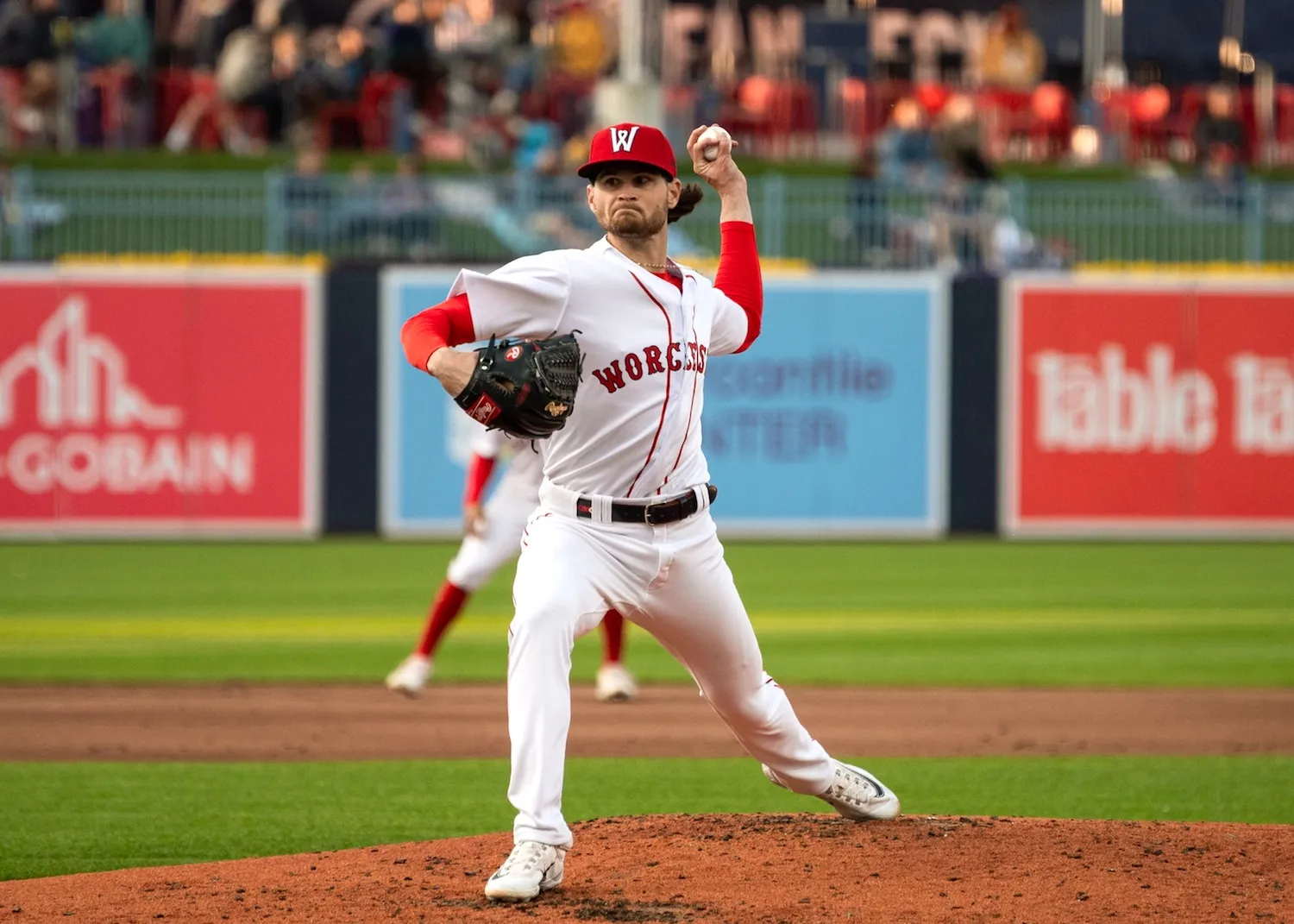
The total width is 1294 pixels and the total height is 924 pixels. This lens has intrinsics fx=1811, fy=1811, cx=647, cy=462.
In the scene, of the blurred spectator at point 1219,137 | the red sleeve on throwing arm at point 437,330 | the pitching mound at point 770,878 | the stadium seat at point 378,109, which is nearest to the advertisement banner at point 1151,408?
the blurred spectator at point 1219,137

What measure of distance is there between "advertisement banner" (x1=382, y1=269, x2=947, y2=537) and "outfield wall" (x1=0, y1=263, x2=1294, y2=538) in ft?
0.07

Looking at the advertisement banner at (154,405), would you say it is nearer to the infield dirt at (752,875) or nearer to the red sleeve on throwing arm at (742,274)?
the infield dirt at (752,875)

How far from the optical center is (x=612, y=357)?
16.2 ft

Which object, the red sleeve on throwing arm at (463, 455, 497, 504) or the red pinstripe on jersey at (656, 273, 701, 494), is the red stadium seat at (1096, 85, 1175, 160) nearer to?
the red sleeve on throwing arm at (463, 455, 497, 504)

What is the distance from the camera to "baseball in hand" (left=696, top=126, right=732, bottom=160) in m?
5.32

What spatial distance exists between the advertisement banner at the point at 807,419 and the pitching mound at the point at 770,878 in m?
10.5

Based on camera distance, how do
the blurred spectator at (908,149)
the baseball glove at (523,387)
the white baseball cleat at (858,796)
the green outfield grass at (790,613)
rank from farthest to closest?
the blurred spectator at (908,149)
the green outfield grass at (790,613)
the white baseball cleat at (858,796)
the baseball glove at (523,387)

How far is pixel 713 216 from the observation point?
55.8ft

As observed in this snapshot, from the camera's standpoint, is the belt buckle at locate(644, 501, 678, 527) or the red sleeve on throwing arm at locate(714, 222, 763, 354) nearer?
the belt buckle at locate(644, 501, 678, 527)

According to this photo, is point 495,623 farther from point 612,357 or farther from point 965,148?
point 965,148

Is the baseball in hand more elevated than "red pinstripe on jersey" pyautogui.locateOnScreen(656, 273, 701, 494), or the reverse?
the baseball in hand

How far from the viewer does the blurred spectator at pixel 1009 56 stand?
2083 centimetres

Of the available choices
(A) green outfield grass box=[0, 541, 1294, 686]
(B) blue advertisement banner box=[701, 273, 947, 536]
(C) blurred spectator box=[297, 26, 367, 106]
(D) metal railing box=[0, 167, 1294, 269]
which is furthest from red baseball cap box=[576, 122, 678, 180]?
(C) blurred spectator box=[297, 26, 367, 106]

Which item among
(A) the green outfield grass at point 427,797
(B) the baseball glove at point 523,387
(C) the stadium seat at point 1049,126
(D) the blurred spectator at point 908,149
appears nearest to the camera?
(B) the baseball glove at point 523,387
